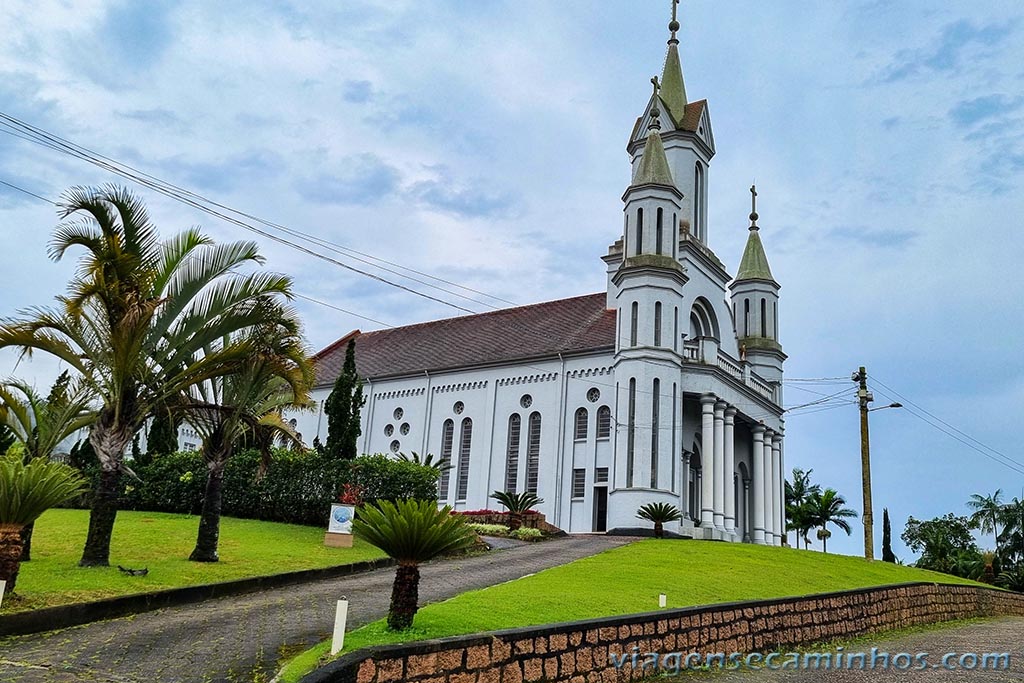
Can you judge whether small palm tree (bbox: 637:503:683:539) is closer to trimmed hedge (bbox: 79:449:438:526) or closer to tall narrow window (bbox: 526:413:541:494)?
tall narrow window (bbox: 526:413:541:494)

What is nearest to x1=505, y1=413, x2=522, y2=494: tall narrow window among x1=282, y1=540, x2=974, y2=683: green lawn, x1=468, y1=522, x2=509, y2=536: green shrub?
x1=468, y1=522, x2=509, y2=536: green shrub

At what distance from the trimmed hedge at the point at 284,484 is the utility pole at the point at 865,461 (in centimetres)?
1507

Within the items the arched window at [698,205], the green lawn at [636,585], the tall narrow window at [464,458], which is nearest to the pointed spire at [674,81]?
the arched window at [698,205]

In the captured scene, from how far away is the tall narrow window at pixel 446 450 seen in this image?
1729 inches

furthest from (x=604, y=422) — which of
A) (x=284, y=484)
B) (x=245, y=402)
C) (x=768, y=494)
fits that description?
(x=245, y=402)

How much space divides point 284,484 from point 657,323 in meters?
17.1

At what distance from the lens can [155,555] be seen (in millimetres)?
18188

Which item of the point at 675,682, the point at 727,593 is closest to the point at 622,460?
the point at 727,593

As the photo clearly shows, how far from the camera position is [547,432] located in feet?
133

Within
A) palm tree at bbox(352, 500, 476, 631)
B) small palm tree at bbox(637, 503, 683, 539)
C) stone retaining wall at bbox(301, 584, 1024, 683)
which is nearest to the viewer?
stone retaining wall at bbox(301, 584, 1024, 683)

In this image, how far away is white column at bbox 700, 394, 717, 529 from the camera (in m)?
37.6

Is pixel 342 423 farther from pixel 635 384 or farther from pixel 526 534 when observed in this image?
pixel 635 384

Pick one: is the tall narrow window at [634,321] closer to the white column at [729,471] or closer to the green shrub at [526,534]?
the white column at [729,471]

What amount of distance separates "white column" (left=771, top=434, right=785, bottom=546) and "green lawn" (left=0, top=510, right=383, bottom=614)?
86.5ft
